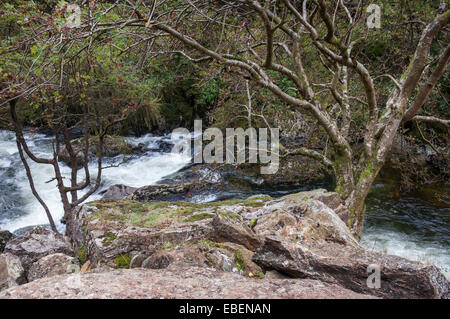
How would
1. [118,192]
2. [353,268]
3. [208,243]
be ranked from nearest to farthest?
[353,268] < [208,243] < [118,192]

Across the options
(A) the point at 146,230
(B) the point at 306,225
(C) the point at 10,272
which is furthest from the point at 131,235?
(B) the point at 306,225

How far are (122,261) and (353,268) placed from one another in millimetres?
2737

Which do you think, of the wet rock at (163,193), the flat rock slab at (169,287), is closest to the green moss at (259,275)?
the flat rock slab at (169,287)

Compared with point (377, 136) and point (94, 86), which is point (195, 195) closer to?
point (94, 86)

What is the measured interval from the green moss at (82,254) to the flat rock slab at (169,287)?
1902mm

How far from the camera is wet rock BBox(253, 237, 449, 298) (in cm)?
277

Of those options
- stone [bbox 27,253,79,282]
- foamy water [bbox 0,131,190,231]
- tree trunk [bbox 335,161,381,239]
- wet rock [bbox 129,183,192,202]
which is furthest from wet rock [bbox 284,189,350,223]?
foamy water [bbox 0,131,190,231]

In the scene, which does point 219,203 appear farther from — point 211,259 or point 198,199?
point 198,199

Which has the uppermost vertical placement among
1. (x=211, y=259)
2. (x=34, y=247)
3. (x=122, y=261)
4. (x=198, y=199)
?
(x=211, y=259)

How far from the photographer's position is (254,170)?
1145cm

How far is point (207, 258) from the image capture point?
3.42 meters

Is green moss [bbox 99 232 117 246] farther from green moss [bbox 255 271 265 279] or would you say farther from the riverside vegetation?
green moss [bbox 255 271 265 279]

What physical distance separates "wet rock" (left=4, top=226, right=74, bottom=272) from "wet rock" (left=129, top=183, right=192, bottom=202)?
12.4 ft
